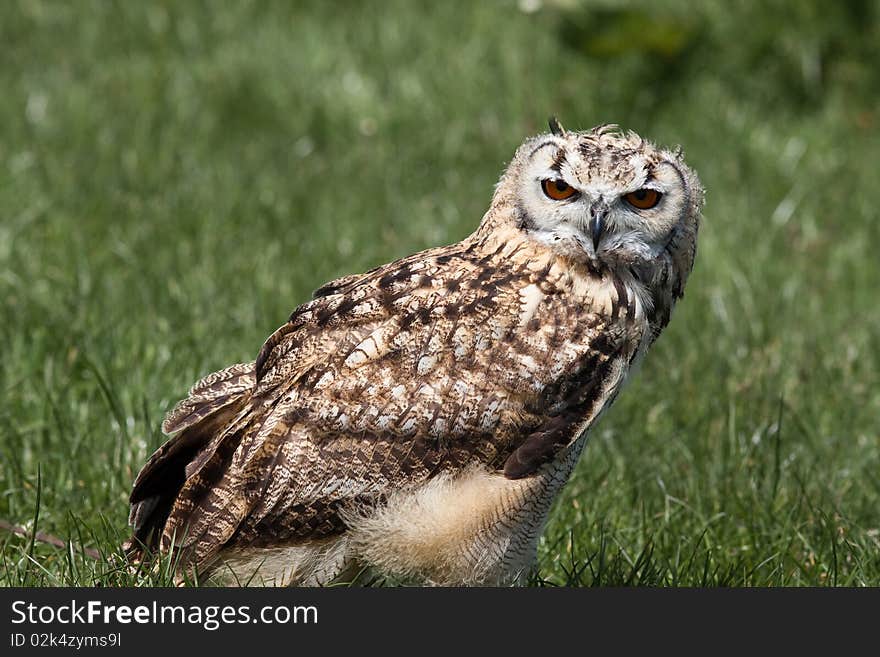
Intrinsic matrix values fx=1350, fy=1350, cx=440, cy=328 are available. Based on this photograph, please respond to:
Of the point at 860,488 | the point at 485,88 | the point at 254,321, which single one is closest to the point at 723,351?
the point at 860,488

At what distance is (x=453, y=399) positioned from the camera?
10.5 feet

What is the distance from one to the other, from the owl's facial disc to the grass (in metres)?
0.92

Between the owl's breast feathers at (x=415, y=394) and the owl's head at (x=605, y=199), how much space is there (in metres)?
0.07

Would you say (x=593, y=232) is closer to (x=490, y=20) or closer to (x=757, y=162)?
(x=757, y=162)

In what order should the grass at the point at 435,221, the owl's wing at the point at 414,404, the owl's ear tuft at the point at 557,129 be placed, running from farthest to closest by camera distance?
the grass at the point at 435,221 → the owl's ear tuft at the point at 557,129 → the owl's wing at the point at 414,404

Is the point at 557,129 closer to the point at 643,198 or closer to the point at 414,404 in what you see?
the point at 643,198

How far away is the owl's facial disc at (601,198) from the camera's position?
10.7ft

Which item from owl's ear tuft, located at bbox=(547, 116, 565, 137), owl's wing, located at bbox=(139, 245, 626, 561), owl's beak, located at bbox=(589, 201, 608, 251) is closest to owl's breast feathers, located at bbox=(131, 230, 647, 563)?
owl's wing, located at bbox=(139, 245, 626, 561)

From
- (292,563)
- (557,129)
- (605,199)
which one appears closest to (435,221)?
(557,129)

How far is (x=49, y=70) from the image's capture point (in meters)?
7.81

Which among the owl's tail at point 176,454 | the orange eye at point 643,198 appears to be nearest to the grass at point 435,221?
the owl's tail at point 176,454

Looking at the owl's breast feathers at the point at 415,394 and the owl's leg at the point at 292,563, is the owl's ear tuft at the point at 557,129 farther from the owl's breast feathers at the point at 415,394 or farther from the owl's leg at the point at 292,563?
the owl's leg at the point at 292,563

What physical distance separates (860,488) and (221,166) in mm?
3707

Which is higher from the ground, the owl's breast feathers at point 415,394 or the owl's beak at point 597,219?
the owl's beak at point 597,219
